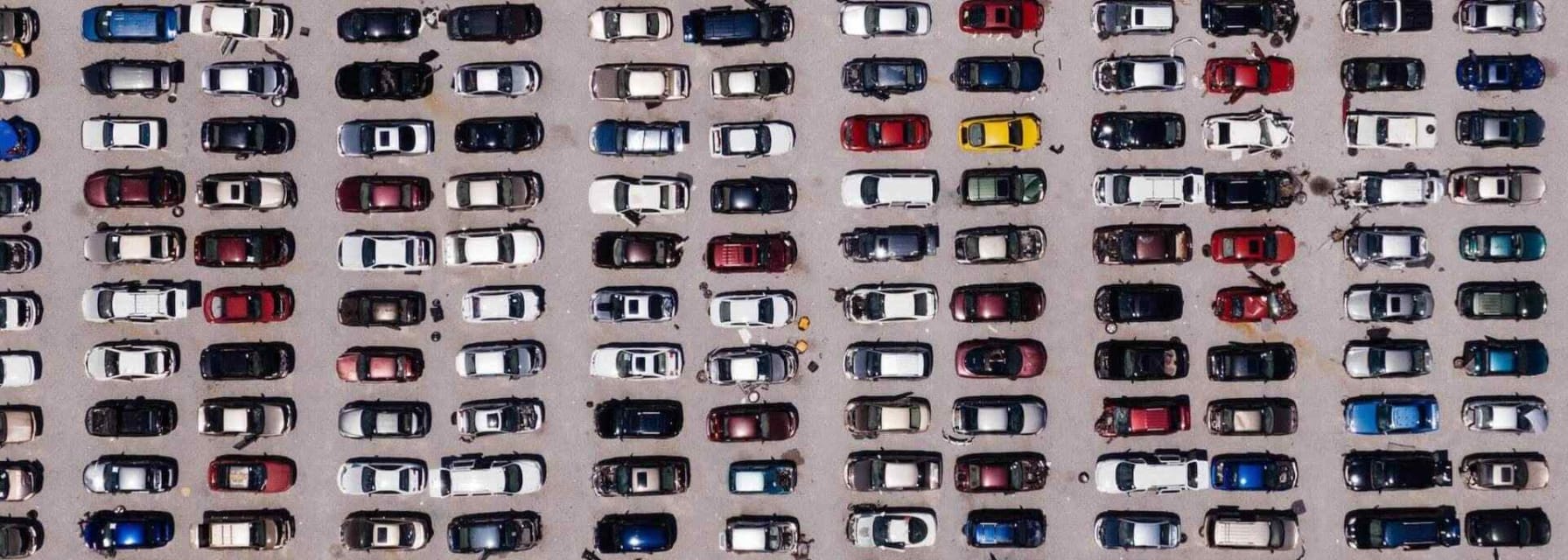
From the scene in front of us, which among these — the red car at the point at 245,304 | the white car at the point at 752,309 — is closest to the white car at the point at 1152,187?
the white car at the point at 752,309

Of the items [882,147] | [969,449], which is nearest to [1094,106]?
[882,147]

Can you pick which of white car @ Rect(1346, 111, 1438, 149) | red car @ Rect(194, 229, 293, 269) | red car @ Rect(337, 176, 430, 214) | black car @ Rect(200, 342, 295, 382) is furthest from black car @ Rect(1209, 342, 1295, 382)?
red car @ Rect(194, 229, 293, 269)

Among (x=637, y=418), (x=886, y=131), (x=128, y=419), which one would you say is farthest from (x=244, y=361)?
(x=886, y=131)

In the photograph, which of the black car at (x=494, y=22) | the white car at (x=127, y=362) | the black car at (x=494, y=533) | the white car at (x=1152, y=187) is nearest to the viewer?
the white car at (x=1152, y=187)

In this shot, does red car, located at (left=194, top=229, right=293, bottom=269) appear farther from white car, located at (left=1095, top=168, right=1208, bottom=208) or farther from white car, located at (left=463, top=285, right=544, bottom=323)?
white car, located at (left=1095, top=168, right=1208, bottom=208)

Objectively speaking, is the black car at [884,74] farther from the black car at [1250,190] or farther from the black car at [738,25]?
the black car at [1250,190]

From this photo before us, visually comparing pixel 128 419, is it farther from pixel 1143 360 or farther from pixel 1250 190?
pixel 1250 190

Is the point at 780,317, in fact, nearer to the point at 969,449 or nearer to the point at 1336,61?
the point at 969,449
